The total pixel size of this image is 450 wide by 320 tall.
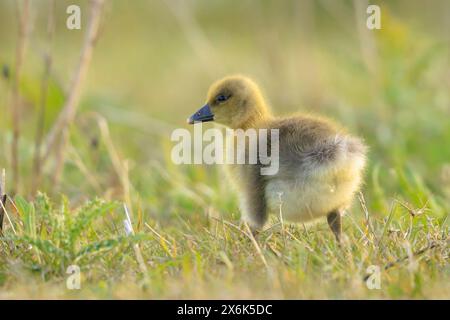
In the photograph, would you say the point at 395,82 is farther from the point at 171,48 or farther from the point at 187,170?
the point at 171,48

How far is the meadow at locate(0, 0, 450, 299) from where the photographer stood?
8.05 feet

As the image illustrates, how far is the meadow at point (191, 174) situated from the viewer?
8.05 ft

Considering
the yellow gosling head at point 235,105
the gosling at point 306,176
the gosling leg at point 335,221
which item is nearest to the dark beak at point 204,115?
the yellow gosling head at point 235,105

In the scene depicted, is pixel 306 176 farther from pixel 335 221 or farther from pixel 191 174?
pixel 191 174

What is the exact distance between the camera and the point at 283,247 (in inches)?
106

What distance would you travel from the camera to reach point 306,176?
280cm

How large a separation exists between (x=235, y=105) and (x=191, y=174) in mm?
1563

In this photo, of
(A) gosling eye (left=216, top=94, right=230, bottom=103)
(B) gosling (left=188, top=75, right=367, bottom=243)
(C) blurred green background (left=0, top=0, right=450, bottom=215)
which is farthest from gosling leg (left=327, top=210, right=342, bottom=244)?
(A) gosling eye (left=216, top=94, right=230, bottom=103)

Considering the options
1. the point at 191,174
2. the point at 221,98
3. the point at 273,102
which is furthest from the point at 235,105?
the point at 273,102

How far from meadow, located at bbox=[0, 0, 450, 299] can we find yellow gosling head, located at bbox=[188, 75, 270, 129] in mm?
432

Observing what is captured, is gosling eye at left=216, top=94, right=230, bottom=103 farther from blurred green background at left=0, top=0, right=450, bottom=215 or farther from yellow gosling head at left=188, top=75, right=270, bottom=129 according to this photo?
blurred green background at left=0, top=0, right=450, bottom=215

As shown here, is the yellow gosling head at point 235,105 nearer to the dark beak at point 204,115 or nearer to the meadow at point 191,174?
the dark beak at point 204,115
